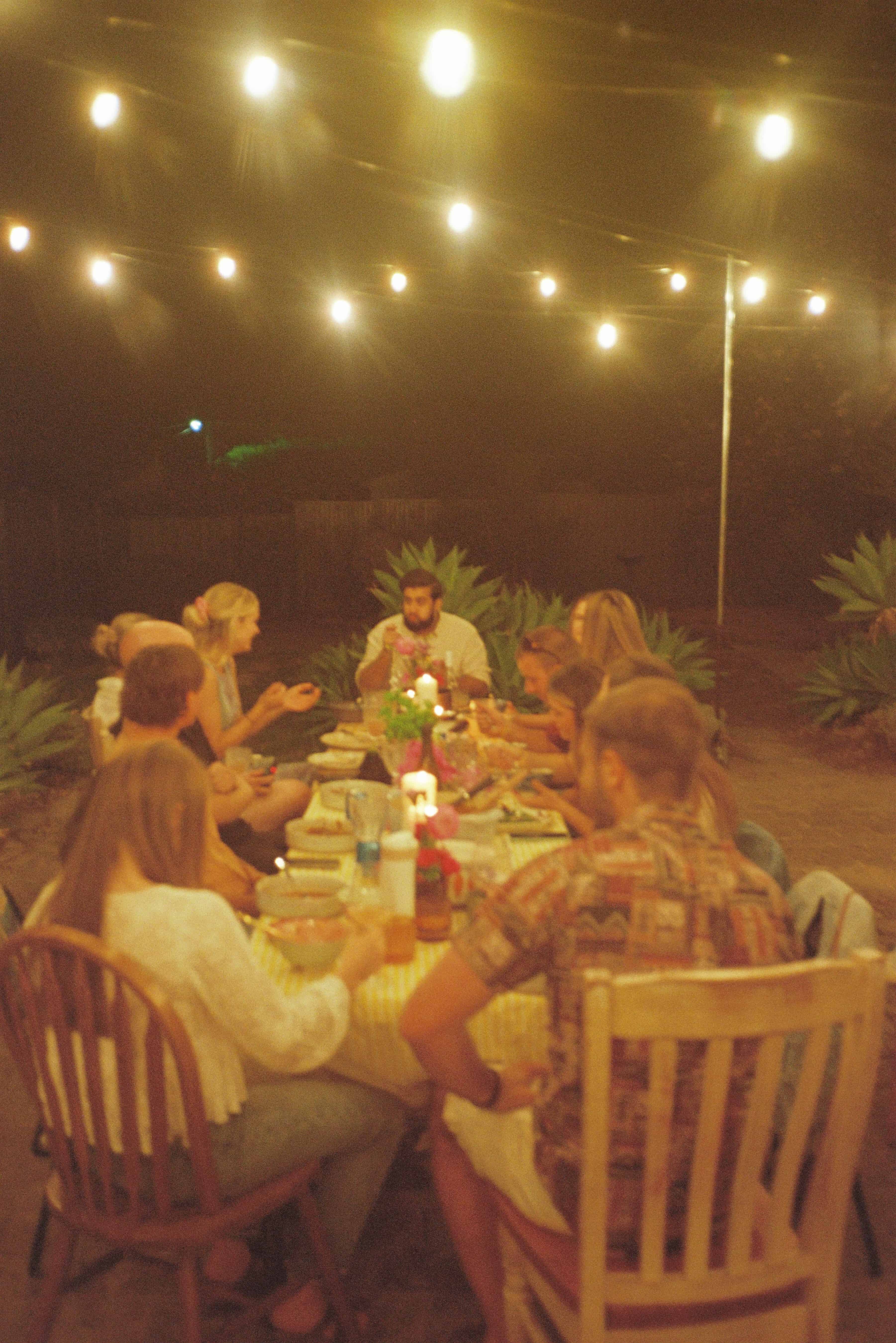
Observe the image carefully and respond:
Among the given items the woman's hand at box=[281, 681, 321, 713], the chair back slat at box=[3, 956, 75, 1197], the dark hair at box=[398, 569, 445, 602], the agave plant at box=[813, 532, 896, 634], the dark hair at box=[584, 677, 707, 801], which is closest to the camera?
the dark hair at box=[584, 677, 707, 801]

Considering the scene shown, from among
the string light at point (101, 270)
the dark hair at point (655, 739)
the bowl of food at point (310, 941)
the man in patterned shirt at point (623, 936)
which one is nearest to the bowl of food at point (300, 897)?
the bowl of food at point (310, 941)

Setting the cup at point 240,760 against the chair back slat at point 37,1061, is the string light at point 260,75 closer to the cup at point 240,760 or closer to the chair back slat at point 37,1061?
the cup at point 240,760

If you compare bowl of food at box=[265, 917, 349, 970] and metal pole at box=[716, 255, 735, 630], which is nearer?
bowl of food at box=[265, 917, 349, 970]

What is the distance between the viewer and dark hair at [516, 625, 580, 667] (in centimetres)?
476

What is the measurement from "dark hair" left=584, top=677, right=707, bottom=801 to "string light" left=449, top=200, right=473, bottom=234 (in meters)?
7.29

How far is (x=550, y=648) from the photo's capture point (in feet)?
15.6

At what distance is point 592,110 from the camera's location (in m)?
9.87

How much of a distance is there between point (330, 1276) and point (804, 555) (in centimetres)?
1883

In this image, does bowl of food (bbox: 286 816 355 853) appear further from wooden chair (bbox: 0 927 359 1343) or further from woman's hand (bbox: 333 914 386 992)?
wooden chair (bbox: 0 927 359 1343)

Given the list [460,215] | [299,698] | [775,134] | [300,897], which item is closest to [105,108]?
[460,215]

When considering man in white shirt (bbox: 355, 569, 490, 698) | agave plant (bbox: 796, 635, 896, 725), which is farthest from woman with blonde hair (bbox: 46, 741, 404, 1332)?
agave plant (bbox: 796, 635, 896, 725)

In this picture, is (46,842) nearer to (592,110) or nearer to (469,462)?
(592,110)

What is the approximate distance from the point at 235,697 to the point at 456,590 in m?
4.13

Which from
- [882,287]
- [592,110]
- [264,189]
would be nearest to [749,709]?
[882,287]
